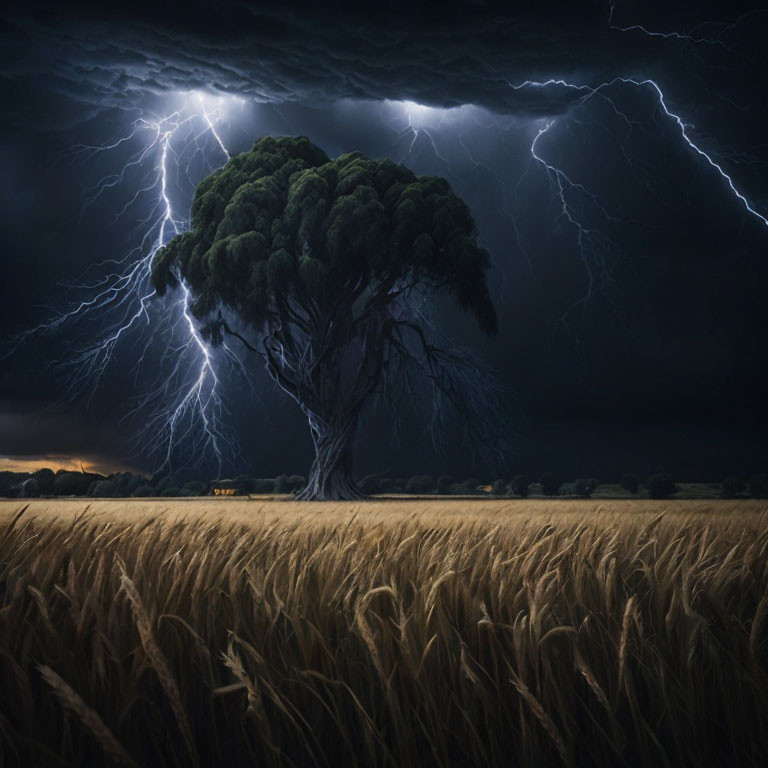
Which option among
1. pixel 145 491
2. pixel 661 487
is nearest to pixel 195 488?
pixel 145 491

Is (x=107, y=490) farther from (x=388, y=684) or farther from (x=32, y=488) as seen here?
(x=388, y=684)

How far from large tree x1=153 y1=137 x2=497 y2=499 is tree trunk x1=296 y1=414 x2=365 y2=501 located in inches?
1.2

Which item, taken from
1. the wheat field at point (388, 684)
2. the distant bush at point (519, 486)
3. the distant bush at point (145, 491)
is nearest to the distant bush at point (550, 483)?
the distant bush at point (519, 486)

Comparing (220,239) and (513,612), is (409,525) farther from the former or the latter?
(220,239)

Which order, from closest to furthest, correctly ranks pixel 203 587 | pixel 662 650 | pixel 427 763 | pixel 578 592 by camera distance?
pixel 427 763 → pixel 662 650 → pixel 578 592 → pixel 203 587

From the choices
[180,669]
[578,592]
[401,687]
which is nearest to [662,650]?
[578,592]

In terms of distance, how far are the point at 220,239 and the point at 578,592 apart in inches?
634

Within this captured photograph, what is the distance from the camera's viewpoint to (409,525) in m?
2.65

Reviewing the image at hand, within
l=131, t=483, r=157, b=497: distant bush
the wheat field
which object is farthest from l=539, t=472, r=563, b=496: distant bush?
the wheat field

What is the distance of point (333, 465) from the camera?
17.1 m

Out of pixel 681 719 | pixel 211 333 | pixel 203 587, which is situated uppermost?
pixel 681 719

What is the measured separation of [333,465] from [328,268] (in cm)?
512

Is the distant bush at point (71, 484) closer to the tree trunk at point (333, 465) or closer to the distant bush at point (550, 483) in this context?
the tree trunk at point (333, 465)

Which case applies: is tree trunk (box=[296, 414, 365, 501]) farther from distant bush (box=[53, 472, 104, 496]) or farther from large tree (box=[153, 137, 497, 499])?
distant bush (box=[53, 472, 104, 496])
